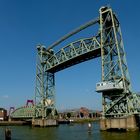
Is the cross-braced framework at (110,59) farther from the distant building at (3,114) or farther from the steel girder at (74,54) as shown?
the distant building at (3,114)

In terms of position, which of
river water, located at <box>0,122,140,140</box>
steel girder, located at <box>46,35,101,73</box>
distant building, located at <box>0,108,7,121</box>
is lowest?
river water, located at <box>0,122,140,140</box>

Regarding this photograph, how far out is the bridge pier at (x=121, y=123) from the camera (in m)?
48.1

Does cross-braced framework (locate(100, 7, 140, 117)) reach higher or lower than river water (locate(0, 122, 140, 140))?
higher

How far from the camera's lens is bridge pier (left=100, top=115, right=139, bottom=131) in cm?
4809

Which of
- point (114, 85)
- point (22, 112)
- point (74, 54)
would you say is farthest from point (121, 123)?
point (22, 112)

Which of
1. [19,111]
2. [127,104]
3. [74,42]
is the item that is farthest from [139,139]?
[19,111]

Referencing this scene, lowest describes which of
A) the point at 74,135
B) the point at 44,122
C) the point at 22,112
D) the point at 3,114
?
the point at 74,135

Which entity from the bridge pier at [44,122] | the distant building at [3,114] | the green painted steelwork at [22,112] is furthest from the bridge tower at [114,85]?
the distant building at [3,114]

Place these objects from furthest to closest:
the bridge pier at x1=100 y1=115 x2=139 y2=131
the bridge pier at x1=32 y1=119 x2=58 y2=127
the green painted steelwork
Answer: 1. the green painted steelwork
2. the bridge pier at x1=32 y1=119 x2=58 y2=127
3. the bridge pier at x1=100 y1=115 x2=139 y2=131

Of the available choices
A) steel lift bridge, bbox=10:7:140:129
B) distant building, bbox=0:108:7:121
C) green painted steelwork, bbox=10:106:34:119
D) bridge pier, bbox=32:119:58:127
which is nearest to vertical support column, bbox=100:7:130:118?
steel lift bridge, bbox=10:7:140:129

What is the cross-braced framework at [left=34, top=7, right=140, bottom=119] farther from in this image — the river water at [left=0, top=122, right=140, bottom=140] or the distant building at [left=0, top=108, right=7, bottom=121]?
the distant building at [left=0, top=108, right=7, bottom=121]

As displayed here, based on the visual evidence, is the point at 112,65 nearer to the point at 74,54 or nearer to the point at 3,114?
the point at 74,54

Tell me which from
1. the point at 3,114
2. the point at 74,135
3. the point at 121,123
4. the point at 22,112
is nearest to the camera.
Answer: the point at 74,135

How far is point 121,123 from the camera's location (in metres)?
49.2
